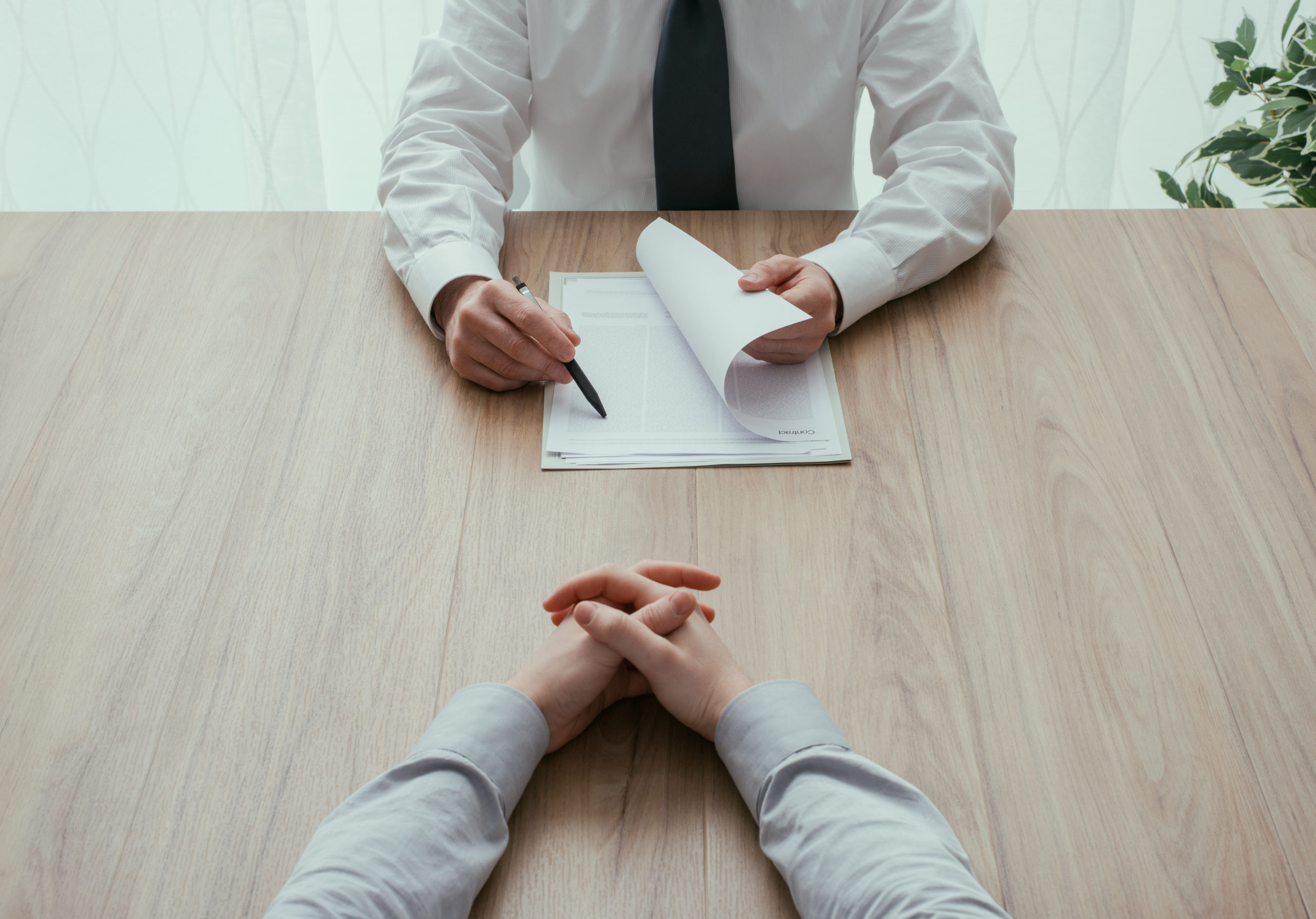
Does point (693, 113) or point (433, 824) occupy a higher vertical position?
point (693, 113)

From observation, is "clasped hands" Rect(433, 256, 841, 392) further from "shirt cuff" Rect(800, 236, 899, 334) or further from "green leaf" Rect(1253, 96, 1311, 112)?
"green leaf" Rect(1253, 96, 1311, 112)

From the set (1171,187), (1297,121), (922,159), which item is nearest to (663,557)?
(922,159)

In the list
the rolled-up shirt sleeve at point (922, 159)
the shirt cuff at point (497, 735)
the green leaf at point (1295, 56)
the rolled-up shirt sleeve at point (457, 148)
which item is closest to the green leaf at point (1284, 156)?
the green leaf at point (1295, 56)

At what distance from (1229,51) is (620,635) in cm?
168

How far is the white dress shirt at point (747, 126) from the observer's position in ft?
3.46

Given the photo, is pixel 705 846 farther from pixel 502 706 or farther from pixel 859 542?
pixel 859 542

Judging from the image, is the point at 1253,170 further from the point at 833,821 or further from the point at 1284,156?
the point at 833,821

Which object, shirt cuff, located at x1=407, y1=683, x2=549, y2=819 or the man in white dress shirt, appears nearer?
shirt cuff, located at x1=407, y1=683, x2=549, y2=819

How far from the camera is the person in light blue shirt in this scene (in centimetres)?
57

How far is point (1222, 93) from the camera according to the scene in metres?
1.76

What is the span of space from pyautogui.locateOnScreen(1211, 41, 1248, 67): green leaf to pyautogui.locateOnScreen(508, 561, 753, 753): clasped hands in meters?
1.59

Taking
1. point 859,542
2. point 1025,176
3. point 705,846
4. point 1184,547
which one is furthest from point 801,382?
point 1025,176

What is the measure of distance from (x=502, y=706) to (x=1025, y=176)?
1.86 meters

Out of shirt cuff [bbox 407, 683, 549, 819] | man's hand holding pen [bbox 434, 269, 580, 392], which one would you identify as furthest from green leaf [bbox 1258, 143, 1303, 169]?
shirt cuff [bbox 407, 683, 549, 819]
